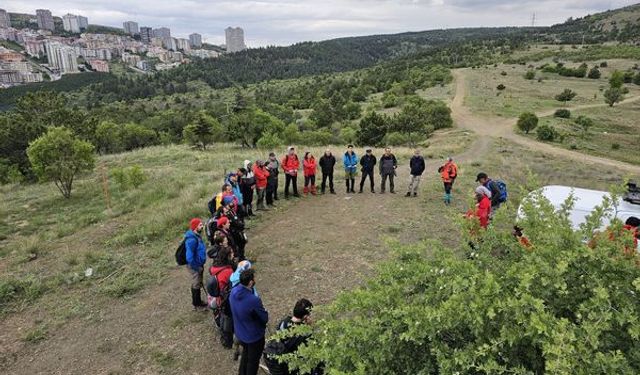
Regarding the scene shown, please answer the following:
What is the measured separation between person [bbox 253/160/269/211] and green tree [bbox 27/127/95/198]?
11.1 metres

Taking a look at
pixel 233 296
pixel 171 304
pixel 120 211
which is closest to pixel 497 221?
pixel 233 296

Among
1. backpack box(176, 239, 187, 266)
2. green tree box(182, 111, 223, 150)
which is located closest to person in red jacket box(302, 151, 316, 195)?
backpack box(176, 239, 187, 266)

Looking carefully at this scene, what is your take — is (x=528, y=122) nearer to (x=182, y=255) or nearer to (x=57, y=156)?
(x=57, y=156)

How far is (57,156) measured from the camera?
17.7 m

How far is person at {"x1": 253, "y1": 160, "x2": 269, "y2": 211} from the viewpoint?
1136 centimetres

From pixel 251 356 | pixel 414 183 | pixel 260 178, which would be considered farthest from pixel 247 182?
pixel 251 356

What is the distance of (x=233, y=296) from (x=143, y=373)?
2.25 meters

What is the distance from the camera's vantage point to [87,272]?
870 cm

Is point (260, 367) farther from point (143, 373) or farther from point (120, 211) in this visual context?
point (120, 211)

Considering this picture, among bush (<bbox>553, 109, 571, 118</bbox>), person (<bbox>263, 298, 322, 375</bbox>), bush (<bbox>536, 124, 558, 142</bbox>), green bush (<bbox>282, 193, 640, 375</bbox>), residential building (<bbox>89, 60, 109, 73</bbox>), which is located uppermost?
residential building (<bbox>89, 60, 109, 73</bbox>)

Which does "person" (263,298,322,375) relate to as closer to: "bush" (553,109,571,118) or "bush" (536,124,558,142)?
"bush" (536,124,558,142)

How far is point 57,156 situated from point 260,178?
11635 millimetres

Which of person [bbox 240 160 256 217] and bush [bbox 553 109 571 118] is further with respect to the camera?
bush [bbox 553 109 571 118]

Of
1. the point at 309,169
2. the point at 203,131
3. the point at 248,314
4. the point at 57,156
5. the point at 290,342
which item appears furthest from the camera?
the point at 203,131
